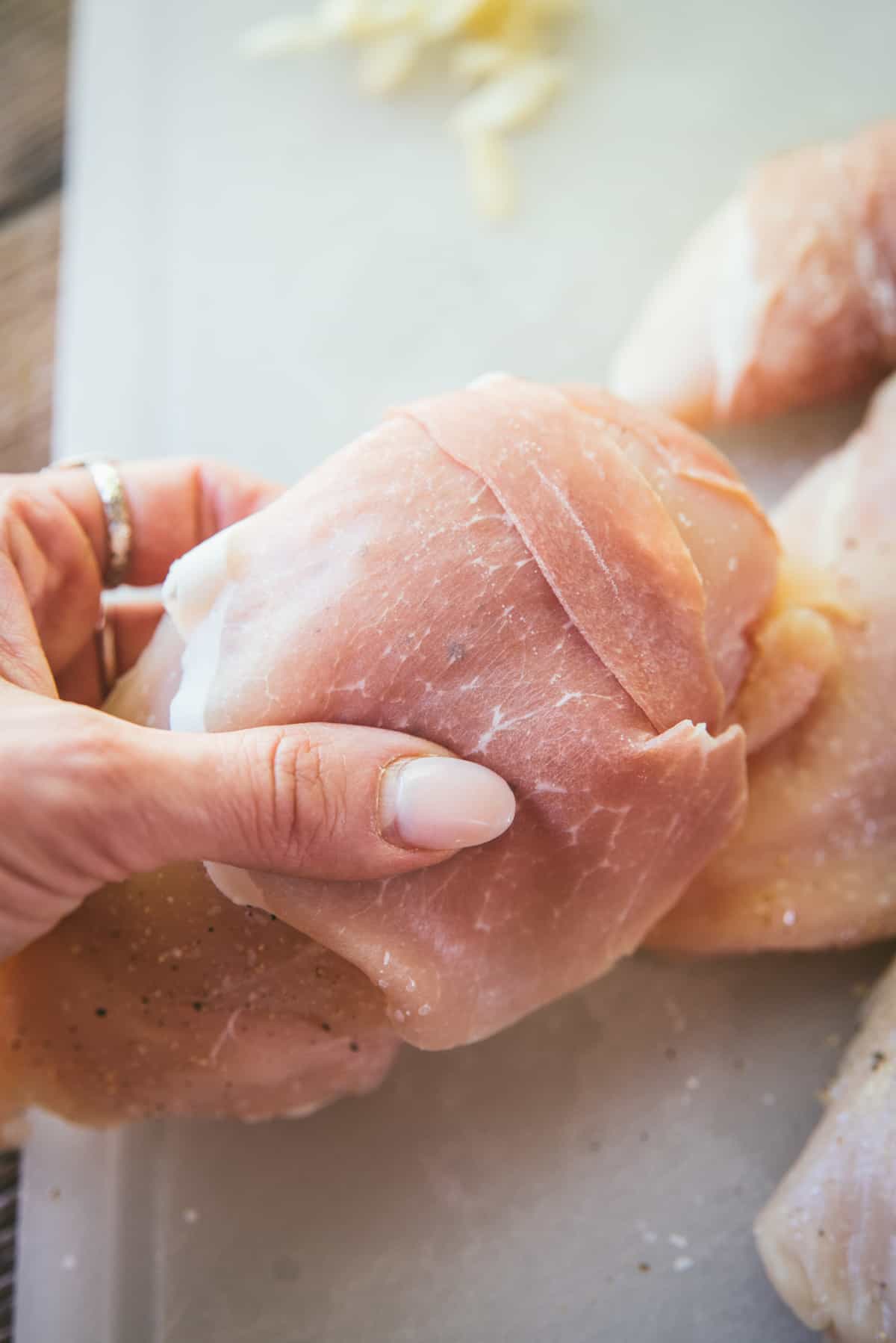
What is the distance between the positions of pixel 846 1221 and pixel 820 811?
1.43ft

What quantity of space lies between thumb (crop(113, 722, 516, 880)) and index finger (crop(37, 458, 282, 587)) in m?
0.47

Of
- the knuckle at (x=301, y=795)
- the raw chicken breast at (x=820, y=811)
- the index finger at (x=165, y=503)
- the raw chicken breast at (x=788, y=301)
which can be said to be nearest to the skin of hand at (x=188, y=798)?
the knuckle at (x=301, y=795)

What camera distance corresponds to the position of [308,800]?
90 cm

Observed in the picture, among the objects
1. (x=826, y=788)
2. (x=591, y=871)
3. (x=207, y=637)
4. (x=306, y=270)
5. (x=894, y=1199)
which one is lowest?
(x=894, y=1199)

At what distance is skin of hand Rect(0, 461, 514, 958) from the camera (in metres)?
0.85

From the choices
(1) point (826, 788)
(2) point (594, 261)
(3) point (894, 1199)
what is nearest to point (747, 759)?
(1) point (826, 788)

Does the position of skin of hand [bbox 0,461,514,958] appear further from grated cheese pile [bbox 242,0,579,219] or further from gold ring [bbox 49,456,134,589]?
grated cheese pile [bbox 242,0,579,219]

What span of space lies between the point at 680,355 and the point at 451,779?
95 cm

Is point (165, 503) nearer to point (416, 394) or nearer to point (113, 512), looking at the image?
point (113, 512)

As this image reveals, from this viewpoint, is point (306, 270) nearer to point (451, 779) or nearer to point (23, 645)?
point (23, 645)

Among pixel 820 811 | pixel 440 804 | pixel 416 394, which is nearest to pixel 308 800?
pixel 440 804

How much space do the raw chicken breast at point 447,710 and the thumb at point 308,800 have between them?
58 millimetres

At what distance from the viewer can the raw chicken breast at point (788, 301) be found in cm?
161

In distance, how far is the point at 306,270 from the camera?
74.7 inches
